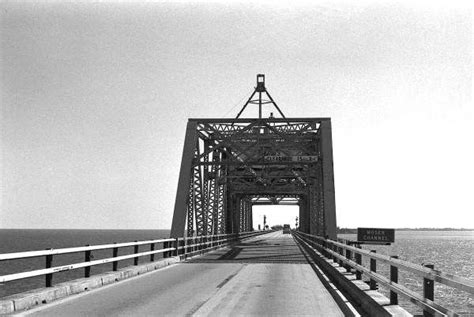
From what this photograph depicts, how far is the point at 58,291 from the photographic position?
1277 cm

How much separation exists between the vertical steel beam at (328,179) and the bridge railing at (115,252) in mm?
6542

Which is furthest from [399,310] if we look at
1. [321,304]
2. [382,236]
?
[382,236]

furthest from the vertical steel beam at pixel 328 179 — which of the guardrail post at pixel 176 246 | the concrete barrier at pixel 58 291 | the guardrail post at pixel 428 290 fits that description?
the guardrail post at pixel 428 290

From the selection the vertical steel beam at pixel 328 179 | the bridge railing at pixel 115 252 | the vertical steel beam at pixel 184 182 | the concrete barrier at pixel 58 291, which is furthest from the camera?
the vertical steel beam at pixel 184 182

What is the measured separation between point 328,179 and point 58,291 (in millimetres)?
23755

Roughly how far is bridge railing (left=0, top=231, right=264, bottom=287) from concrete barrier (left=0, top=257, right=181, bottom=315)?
0.30m

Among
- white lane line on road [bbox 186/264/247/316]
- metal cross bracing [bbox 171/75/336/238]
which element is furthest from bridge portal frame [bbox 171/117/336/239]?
white lane line on road [bbox 186/264/247/316]

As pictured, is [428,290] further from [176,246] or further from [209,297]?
[176,246]

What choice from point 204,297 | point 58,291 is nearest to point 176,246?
point 204,297

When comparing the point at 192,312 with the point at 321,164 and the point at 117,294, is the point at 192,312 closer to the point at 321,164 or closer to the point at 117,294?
the point at 117,294

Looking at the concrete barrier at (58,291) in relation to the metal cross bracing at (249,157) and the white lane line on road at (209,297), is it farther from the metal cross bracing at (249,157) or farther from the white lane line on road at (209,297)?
the metal cross bracing at (249,157)

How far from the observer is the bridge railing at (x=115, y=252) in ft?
37.9

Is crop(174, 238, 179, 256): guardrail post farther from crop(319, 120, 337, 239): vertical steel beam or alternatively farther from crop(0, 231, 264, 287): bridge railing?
crop(319, 120, 337, 239): vertical steel beam

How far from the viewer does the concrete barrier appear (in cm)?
1076
